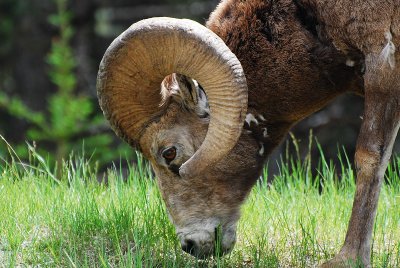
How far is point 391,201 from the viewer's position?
7488 mm

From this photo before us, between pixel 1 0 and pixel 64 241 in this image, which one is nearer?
pixel 64 241

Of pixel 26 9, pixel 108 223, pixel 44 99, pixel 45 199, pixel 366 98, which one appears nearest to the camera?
pixel 366 98

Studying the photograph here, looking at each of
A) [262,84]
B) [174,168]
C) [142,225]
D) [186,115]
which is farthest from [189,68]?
[142,225]

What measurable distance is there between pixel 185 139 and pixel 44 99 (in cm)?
1234

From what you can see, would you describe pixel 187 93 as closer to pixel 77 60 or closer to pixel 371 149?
pixel 371 149

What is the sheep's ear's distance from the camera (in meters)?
6.75

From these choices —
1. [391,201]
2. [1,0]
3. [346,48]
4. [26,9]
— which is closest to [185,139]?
[346,48]

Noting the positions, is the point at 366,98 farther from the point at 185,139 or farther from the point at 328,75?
the point at 185,139

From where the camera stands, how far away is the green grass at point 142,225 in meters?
6.38

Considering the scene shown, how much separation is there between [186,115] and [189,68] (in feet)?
1.79

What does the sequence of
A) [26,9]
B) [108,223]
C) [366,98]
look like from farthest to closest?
[26,9] → [108,223] → [366,98]

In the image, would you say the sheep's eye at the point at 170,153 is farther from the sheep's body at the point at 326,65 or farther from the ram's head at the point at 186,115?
the sheep's body at the point at 326,65

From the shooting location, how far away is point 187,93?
6.79m

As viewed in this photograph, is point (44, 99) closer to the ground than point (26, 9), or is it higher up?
closer to the ground
